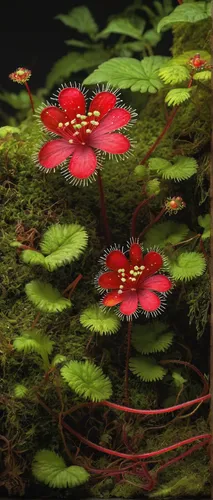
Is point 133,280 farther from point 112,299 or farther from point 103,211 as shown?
point 103,211

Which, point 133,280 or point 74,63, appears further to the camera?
point 74,63

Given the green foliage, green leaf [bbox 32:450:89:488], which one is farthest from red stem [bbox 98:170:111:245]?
green leaf [bbox 32:450:89:488]

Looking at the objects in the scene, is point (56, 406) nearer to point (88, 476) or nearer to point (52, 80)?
point (88, 476)

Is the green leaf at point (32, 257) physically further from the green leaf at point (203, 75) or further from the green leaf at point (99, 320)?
the green leaf at point (203, 75)

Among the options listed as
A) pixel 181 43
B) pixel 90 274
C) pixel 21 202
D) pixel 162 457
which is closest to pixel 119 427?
pixel 162 457

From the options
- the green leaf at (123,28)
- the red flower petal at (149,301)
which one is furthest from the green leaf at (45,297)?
the green leaf at (123,28)

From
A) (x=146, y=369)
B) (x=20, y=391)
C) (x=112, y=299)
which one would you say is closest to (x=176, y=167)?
(x=112, y=299)
